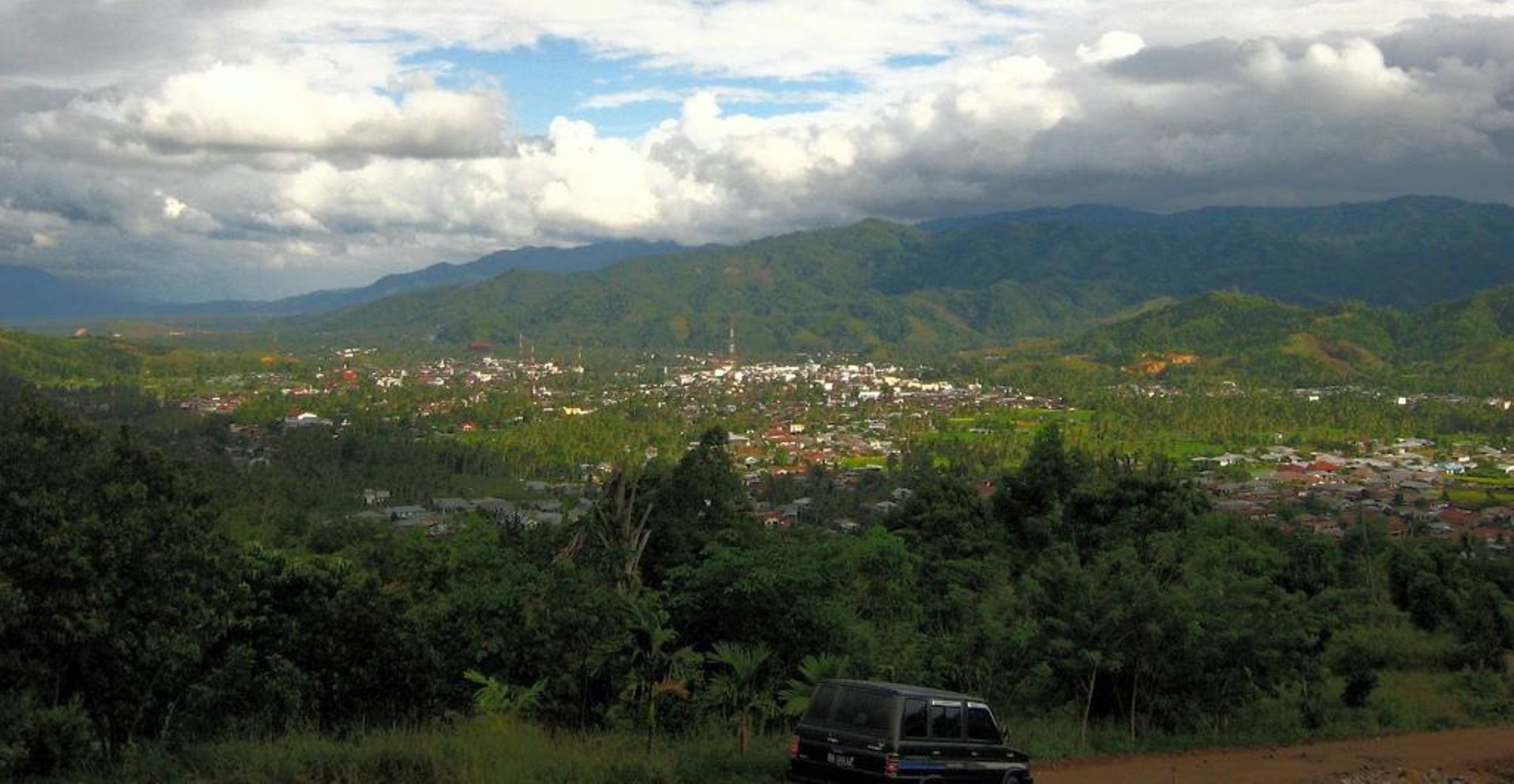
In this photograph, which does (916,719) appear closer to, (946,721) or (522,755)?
(946,721)

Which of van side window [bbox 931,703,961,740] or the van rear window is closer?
the van rear window

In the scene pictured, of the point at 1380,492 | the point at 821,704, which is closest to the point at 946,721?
the point at 821,704

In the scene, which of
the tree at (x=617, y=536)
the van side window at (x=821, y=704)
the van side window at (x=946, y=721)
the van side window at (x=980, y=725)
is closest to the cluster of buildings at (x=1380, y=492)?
the tree at (x=617, y=536)

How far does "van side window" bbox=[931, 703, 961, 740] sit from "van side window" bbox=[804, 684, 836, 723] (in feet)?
2.91

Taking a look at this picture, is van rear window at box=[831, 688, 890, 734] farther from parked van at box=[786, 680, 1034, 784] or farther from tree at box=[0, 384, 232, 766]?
tree at box=[0, 384, 232, 766]

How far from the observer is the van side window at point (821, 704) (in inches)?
403

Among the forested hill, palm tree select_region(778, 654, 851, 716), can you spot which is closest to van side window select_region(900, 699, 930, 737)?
palm tree select_region(778, 654, 851, 716)

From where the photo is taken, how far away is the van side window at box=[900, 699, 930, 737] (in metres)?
9.84

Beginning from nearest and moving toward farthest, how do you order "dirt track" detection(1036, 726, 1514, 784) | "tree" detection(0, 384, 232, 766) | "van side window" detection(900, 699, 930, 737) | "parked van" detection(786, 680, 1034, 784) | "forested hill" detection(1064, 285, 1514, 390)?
"parked van" detection(786, 680, 1034, 784) → "van side window" detection(900, 699, 930, 737) → "tree" detection(0, 384, 232, 766) → "dirt track" detection(1036, 726, 1514, 784) → "forested hill" detection(1064, 285, 1514, 390)

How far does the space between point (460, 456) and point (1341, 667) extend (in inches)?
2847

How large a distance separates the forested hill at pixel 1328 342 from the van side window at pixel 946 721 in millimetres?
132413

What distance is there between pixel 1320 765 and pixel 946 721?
6080 mm

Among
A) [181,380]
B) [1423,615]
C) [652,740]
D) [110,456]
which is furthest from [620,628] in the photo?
[181,380]

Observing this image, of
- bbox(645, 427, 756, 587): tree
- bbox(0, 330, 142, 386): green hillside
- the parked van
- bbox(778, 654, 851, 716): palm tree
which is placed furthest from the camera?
bbox(0, 330, 142, 386): green hillside
